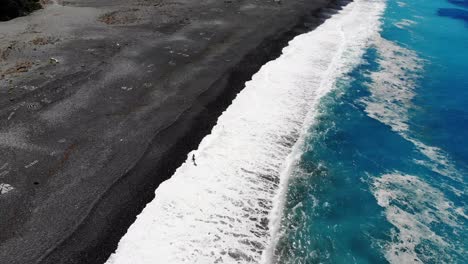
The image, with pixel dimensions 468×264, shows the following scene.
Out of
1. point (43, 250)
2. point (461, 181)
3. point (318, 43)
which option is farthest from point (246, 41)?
point (43, 250)

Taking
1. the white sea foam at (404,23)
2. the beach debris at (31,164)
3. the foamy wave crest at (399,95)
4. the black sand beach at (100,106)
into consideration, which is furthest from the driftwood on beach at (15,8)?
the white sea foam at (404,23)

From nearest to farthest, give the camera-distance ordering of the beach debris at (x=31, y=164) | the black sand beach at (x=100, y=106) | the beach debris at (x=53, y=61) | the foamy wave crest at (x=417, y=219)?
the black sand beach at (x=100, y=106) < the foamy wave crest at (x=417, y=219) < the beach debris at (x=31, y=164) < the beach debris at (x=53, y=61)

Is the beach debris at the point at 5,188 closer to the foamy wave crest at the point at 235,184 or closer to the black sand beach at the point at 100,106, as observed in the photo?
the black sand beach at the point at 100,106

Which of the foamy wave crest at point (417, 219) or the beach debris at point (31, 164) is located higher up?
the beach debris at point (31, 164)

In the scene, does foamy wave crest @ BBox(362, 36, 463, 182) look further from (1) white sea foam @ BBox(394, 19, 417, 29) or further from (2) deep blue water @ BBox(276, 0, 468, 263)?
(1) white sea foam @ BBox(394, 19, 417, 29)

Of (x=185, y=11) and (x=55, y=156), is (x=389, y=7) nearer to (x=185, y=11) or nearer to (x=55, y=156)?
Answer: (x=185, y=11)

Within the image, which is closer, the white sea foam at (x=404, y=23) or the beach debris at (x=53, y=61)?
the beach debris at (x=53, y=61)

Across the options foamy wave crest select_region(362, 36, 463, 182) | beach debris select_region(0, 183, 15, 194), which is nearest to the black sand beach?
beach debris select_region(0, 183, 15, 194)
